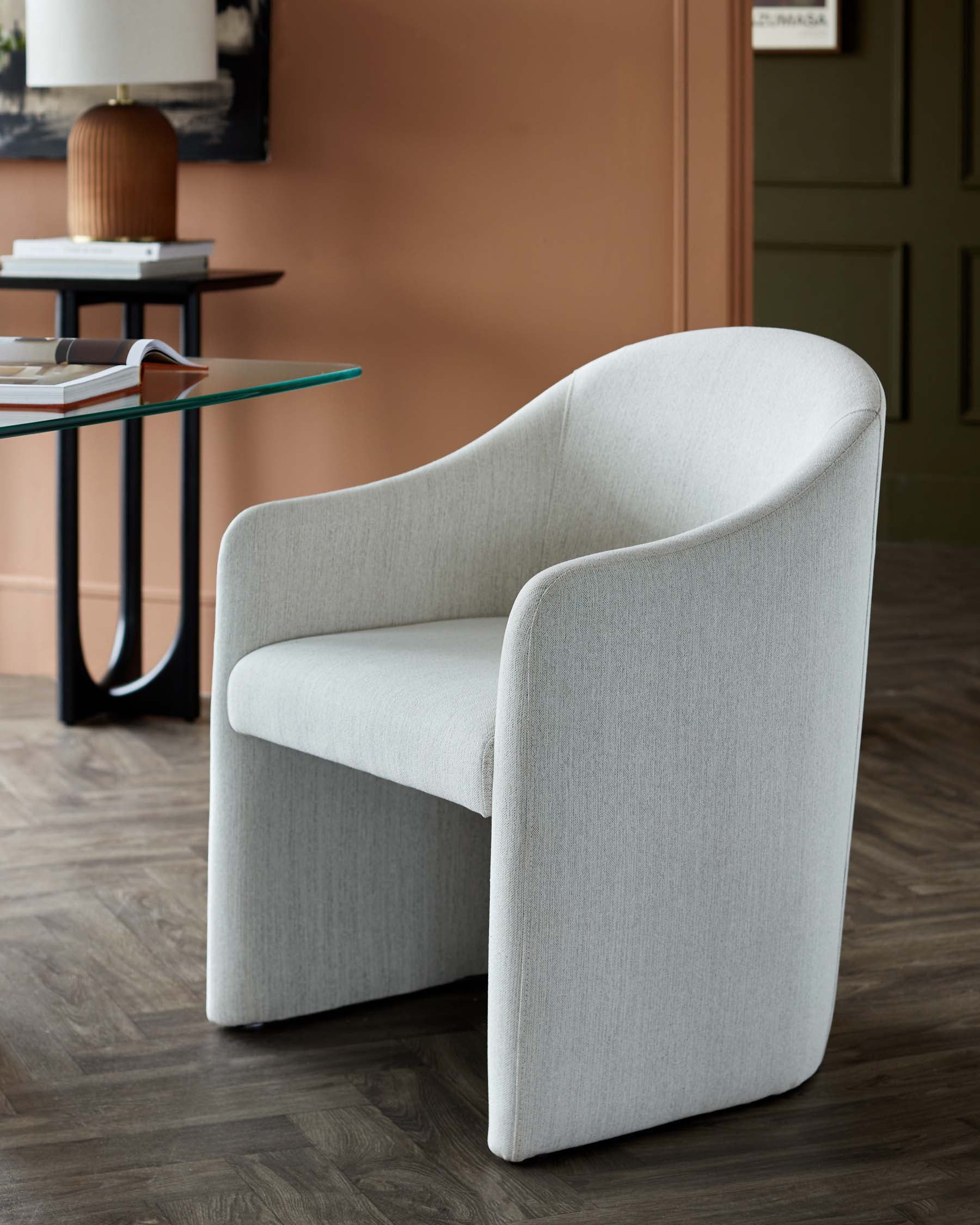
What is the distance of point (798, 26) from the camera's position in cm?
521

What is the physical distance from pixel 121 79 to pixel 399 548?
143cm

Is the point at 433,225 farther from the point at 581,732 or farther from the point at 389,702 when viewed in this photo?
the point at 581,732

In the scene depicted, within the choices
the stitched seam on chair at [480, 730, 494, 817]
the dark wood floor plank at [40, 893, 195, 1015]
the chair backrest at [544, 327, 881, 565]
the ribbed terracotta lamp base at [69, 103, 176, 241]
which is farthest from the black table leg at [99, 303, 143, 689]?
the stitched seam on chair at [480, 730, 494, 817]

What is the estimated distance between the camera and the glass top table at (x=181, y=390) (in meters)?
1.55

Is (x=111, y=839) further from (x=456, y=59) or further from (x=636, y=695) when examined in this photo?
(x=456, y=59)

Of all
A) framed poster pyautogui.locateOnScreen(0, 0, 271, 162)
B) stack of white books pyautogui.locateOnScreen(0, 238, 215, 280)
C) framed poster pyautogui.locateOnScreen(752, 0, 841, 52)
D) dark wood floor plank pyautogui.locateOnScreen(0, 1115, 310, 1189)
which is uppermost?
framed poster pyautogui.locateOnScreen(752, 0, 841, 52)

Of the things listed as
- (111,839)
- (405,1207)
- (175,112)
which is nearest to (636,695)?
(405,1207)

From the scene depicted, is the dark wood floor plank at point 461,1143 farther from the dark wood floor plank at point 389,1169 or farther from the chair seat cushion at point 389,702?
the chair seat cushion at point 389,702

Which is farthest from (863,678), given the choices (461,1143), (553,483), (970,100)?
(970,100)

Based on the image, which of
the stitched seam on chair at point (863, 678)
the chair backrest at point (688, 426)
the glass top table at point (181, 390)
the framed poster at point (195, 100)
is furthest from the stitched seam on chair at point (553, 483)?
the framed poster at point (195, 100)

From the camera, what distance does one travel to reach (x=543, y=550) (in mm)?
2164

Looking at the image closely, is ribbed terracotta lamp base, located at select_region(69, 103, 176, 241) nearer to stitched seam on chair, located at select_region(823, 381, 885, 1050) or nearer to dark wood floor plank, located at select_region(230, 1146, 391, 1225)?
stitched seam on chair, located at select_region(823, 381, 885, 1050)

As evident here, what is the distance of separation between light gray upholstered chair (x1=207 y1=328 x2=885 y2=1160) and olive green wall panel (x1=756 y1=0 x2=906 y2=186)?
3.42m

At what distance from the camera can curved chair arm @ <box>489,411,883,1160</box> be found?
63.2 inches
